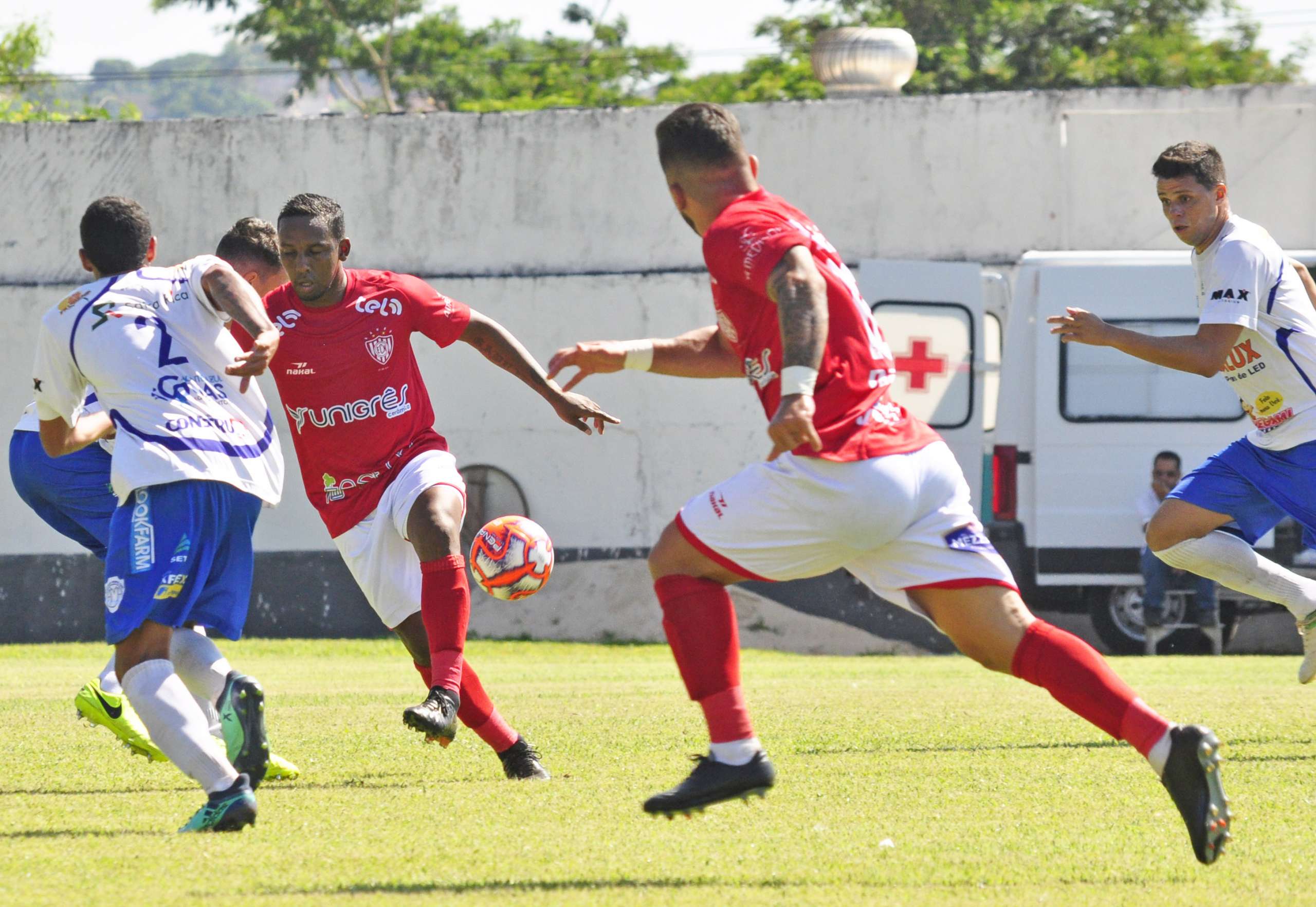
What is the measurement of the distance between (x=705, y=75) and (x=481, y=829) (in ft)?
121

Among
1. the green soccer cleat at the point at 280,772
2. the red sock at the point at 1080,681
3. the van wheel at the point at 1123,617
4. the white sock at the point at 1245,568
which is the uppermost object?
the red sock at the point at 1080,681

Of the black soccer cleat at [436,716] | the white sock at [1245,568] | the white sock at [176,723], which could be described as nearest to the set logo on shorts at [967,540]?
the black soccer cleat at [436,716]

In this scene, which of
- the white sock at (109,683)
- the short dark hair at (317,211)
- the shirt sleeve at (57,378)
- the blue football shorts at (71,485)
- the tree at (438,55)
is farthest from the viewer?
the tree at (438,55)

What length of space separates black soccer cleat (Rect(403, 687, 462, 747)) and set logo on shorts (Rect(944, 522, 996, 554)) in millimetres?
1915

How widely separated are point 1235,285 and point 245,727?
3.73 metres

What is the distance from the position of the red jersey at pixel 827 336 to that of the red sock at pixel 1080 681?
61 cm

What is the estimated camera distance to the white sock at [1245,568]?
7.06 meters

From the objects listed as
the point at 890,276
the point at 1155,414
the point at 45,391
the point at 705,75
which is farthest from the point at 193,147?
the point at 705,75

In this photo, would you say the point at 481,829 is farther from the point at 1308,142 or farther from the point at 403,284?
the point at 1308,142

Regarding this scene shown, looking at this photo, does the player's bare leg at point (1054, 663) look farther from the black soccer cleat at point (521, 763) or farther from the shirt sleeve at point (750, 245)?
the black soccer cleat at point (521, 763)

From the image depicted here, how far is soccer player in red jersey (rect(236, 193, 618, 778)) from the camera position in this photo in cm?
629

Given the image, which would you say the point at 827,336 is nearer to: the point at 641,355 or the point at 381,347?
the point at 641,355

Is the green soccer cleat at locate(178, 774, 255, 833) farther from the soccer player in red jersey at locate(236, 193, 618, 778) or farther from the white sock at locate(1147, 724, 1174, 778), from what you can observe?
the white sock at locate(1147, 724, 1174, 778)

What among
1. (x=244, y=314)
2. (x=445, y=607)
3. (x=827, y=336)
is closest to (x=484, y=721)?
(x=445, y=607)
